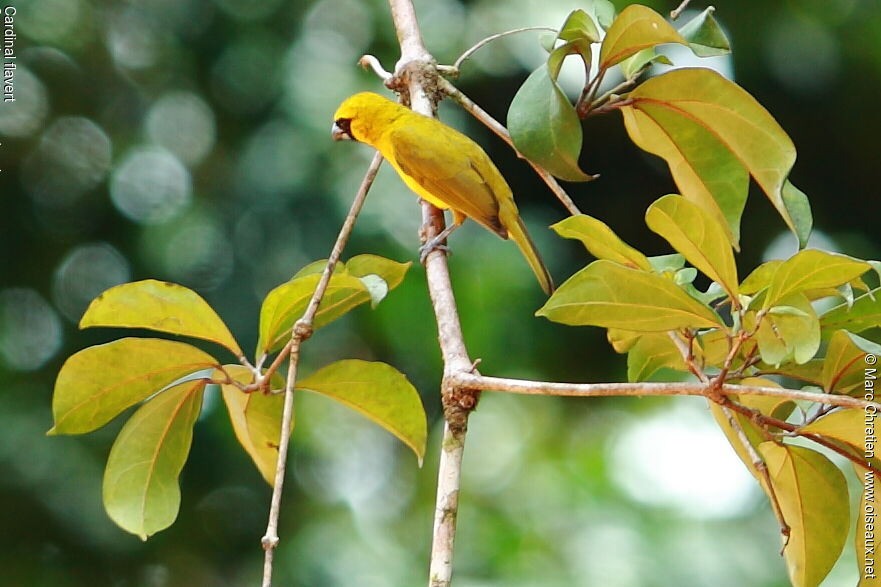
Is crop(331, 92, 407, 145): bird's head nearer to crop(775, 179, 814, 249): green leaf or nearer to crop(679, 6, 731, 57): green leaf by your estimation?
crop(679, 6, 731, 57): green leaf

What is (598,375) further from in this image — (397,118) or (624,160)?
(397,118)

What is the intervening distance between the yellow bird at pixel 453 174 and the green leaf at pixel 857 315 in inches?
22.2

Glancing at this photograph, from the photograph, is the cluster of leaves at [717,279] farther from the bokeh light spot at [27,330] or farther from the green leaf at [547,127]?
the bokeh light spot at [27,330]

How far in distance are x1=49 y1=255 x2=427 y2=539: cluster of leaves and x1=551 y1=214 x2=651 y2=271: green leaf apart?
22 cm

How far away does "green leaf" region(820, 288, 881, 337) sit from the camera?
1.00m

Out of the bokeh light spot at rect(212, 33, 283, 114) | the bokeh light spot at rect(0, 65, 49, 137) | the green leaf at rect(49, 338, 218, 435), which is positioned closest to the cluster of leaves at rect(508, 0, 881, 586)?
the green leaf at rect(49, 338, 218, 435)

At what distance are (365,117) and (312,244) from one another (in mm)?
780

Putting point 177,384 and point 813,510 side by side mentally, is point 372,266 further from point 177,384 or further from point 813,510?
point 813,510

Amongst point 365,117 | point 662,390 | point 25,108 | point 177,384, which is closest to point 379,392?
point 177,384

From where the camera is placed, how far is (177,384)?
1.21 metres

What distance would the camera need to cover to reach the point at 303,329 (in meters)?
1.00

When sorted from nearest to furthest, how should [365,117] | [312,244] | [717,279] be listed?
1. [717,279]
2. [365,117]
3. [312,244]

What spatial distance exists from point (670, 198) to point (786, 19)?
209 cm

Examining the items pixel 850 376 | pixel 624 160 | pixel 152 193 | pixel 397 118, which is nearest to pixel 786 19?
pixel 624 160
